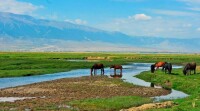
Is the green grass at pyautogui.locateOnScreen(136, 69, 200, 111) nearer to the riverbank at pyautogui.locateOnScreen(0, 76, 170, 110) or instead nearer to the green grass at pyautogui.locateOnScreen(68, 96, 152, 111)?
the riverbank at pyautogui.locateOnScreen(0, 76, 170, 110)

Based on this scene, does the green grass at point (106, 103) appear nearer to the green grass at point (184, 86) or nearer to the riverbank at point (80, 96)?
the riverbank at point (80, 96)

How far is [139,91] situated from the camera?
37.6m

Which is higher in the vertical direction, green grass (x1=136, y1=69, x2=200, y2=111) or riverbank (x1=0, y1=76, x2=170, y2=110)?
green grass (x1=136, y1=69, x2=200, y2=111)

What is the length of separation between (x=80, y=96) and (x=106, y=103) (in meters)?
5.43

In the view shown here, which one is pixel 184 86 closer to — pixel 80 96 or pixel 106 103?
pixel 80 96

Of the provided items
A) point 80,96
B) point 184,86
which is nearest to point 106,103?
point 80,96

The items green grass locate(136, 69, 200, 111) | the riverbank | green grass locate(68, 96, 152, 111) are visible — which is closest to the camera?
green grass locate(136, 69, 200, 111)

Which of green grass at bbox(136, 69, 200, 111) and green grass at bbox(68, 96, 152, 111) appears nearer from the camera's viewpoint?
green grass at bbox(136, 69, 200, 111)

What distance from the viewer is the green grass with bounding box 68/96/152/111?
89.6 feet

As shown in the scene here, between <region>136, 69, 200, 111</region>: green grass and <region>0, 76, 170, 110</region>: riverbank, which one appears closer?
<region>136, 69, 200, 111</region>: green grass

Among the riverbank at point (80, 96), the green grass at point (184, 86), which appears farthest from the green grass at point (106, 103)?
the green grass at point (184, 86)

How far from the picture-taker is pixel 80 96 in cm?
3381

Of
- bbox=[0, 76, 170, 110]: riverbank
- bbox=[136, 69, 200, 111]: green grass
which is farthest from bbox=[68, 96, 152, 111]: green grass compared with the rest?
bbox=[136, 69, 200, 111]: green grass

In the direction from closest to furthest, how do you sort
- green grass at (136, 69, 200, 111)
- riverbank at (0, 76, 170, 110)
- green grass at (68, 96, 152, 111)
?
green grass at (136, 69, 200, 111) < green grass at (68, 96, 152, 111) < riverbank at (0, 76, 170, 110)
